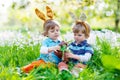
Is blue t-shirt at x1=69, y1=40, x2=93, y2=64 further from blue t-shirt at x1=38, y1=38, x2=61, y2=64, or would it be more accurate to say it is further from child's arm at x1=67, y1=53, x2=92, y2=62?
blue t-shirt at x1=38, y1=38, x2=61, y2=64

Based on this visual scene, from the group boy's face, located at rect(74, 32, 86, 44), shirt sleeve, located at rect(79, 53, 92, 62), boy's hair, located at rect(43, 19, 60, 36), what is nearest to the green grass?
shirt sleeve, located at rect(79, 53, 92, 62)

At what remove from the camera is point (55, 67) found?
5488 mm

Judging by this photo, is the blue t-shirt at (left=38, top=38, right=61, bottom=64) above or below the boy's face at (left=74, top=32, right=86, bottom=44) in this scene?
below

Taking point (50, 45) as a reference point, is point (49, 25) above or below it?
above

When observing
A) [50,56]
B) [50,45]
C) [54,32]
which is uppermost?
[54,32]

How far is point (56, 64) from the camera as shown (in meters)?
5.56

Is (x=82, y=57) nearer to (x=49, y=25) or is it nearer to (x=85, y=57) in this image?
(x=85, y=57)

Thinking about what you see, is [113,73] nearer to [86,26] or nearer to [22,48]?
[86,26]

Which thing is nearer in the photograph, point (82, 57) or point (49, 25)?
point (82, 57)

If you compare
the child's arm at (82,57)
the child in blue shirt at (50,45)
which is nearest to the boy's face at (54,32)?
the child in blue shirt at (50,45)

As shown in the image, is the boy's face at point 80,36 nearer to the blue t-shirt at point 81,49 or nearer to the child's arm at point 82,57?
the blue t-shirt at point 81,49

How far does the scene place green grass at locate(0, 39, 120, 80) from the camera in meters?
4.42

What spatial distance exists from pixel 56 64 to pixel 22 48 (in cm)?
115

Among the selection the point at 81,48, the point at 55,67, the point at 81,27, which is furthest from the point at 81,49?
the point at 55,67
